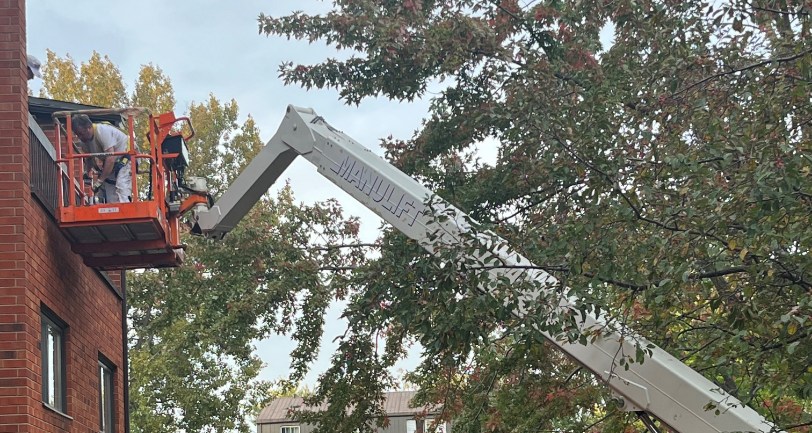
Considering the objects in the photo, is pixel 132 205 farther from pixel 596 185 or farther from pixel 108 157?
pixel 596 185

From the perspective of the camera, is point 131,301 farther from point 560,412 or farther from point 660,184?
point 660,184

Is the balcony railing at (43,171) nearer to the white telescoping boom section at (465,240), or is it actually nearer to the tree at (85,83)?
the white telescoping boom section at (465,240)

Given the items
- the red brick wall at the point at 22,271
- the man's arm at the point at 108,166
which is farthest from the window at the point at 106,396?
the man's arm at the point at 108,166

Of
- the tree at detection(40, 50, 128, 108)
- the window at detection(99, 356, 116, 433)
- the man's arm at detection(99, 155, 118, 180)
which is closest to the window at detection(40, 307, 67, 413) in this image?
the man's arm at detection(99, 155, 118, 180)

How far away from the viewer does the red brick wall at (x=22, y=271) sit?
31.6ft

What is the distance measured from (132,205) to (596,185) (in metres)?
4.94

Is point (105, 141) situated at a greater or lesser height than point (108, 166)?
greater

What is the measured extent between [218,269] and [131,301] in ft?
41.6

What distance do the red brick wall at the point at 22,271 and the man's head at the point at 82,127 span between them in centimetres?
97

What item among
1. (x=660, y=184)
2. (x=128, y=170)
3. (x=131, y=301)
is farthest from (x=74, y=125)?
(x=131, y=301)

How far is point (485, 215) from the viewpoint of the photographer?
14.7 meters

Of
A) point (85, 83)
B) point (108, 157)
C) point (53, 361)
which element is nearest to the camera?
point (108, 157)

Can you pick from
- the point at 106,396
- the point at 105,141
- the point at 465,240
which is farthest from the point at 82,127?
the point at 106,396

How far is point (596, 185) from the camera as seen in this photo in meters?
8.54
